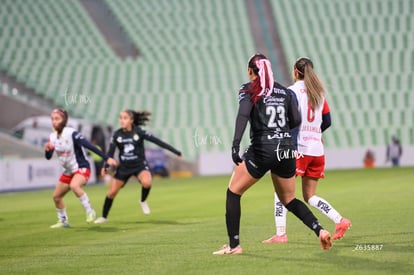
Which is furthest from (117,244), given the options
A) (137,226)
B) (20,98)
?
(20,98)

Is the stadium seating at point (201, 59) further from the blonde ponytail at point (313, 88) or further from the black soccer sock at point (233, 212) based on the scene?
the black soccer sock at point (233, 212)

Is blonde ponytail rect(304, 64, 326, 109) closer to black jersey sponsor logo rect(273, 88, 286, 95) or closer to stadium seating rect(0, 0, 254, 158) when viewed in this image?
black jersey sponsor logo rect(273, 88, 286, 95)

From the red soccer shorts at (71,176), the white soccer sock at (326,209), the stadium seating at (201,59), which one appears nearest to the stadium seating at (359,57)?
the stadium seating at (201,59)

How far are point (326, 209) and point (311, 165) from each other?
2.05 ft

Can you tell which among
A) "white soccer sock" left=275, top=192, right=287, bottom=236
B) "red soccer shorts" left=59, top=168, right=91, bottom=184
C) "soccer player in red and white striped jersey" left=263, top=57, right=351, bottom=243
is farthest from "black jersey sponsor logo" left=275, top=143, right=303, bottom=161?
"red soccer shorts" left=59, top=168, right=91, bottom=184

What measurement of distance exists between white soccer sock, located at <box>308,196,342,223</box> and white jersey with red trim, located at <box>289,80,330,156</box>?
60 cm

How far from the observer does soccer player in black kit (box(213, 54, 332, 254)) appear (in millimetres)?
9320

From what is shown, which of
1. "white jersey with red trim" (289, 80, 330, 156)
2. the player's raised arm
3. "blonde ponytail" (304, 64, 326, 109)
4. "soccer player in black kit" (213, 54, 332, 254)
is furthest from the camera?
the player's raised arm

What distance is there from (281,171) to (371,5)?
145ft

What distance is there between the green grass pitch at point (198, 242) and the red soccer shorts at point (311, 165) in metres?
0.88

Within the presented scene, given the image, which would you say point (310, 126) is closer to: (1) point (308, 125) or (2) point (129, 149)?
(1) point (308, 125)

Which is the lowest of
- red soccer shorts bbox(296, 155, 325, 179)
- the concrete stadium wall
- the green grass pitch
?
the green grass pitch

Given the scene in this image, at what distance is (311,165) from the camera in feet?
34.8

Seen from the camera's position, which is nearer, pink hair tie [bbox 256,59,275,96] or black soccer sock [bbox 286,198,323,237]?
pink hair tie [bbox 256,59,275,96]
